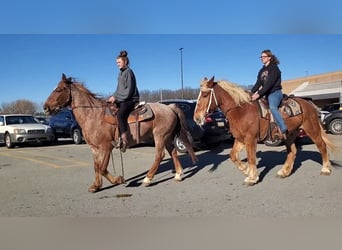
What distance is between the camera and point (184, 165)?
31.5 feet

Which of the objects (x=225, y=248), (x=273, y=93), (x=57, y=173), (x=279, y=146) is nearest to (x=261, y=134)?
(x=273, y=93)

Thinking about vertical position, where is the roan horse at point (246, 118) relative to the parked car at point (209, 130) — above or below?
above

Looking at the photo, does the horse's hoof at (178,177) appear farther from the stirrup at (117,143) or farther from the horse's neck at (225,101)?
the horse's neck at (225,101)

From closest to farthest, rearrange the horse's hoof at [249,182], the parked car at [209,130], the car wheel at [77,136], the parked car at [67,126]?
the horse's hoof at [249,182]
the parked car at [209,130]
the car wheel at [77,136]
the parked car at [67,126]

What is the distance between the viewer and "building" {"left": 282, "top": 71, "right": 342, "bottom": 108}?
1572 inches

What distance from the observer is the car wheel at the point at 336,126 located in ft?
61.0

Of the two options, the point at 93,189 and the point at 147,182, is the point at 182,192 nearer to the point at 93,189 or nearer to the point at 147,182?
the point at 147,182

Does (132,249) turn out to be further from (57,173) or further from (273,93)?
(57,173)

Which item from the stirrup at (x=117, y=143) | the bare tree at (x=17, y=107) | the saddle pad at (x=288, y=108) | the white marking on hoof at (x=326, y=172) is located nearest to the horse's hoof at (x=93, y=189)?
the stirrup at (x=117, y=143)

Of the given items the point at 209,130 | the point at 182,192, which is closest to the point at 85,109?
the point at 182,192

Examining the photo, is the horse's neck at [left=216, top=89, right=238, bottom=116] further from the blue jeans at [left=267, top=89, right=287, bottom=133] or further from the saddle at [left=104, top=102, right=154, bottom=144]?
the saddle at [left=104, top=102, right=154, bottom=144]

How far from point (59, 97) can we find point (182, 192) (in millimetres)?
3072

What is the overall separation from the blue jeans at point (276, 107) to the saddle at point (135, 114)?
242 centimetres

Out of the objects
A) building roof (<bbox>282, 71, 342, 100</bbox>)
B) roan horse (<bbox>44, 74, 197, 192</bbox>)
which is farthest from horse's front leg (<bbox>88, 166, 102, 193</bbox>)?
building roof (<bbox>282, 71, 342, 100</bbox>)
